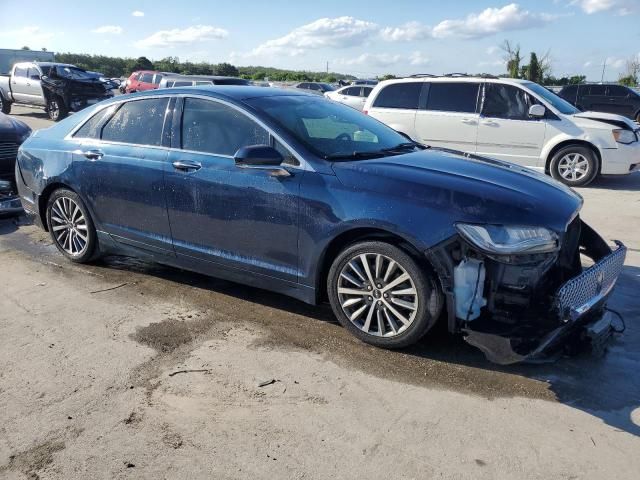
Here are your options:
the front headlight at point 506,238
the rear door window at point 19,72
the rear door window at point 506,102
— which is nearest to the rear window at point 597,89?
the rear door window at point 506,102

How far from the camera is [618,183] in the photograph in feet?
33.6

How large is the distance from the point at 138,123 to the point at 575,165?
7.70m

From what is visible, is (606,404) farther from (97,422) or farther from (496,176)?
(97,422)

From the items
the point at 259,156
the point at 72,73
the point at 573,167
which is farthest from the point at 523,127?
the point at 72,73

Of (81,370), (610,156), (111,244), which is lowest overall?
(81,370)

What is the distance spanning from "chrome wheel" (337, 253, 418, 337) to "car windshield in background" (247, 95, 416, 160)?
83cm

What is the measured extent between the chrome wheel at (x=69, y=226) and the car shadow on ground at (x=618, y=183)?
330 inches

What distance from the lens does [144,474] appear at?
2615 mm

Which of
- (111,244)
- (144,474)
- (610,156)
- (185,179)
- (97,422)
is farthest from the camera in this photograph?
(610,156)

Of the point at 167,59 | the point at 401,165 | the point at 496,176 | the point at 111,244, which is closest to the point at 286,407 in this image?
the point at 401,165

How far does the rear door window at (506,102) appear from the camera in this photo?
9.67 m

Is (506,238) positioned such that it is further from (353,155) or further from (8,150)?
(8,150)

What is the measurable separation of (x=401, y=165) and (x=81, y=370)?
2488 millimetres

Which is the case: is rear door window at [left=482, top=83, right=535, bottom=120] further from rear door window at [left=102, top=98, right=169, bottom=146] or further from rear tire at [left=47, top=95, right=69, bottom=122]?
rear tire at [left=47, top=95, right=69, bottom=122]
